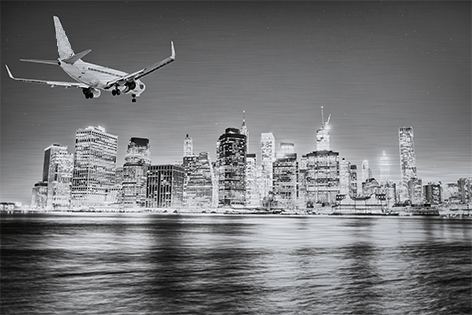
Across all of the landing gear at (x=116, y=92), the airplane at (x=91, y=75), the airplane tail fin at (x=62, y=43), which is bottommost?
the landing gear at (x=116, y=92)

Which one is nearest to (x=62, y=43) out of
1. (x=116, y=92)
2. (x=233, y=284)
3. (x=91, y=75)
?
(x=91, y=75)

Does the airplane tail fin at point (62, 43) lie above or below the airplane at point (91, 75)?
above

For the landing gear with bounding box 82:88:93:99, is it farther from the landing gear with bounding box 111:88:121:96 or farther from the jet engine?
the landing gear with bounding box 111:88:121:96

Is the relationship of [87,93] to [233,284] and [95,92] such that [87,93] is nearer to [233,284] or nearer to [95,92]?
[95,92]

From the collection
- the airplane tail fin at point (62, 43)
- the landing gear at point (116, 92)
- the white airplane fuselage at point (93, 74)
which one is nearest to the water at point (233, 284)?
the landing gear at point (116, 92)

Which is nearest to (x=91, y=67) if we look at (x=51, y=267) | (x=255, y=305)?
(x=51, y=267)

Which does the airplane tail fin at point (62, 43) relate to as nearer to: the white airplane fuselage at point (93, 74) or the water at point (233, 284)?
the white airplane fuselage at point (93, 74)

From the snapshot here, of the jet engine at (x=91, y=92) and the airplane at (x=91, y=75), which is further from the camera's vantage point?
the jet engine at (x=91, y=92)
